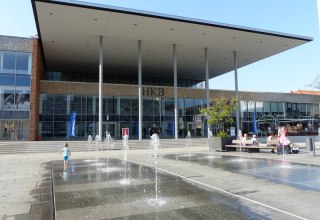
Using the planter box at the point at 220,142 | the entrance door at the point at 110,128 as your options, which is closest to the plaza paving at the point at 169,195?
the planter box at the point at 220,142

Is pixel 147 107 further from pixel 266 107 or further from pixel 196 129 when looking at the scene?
pixel 266 107

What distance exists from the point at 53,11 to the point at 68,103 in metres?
12.1

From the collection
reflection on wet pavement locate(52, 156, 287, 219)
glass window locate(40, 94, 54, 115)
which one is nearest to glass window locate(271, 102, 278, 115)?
glass window locate(40, 94, 54, 115)

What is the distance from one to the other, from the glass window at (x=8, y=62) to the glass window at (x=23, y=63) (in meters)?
0.45

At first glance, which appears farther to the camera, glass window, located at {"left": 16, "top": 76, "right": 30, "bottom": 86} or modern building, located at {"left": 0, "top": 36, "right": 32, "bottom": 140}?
glass window, located at {"left": 16, "top": 76, "right": 30, "bottom": 86}

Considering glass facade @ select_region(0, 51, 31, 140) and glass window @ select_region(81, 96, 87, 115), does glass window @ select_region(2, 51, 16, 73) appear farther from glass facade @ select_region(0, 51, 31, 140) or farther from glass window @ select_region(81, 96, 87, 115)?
glass window @ select_region(81, 96, 87, 115)

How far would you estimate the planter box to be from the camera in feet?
70.6

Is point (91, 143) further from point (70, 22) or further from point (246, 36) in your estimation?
point (246, 36)

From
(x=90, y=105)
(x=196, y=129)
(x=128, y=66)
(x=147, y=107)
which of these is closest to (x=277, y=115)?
(x=196, y=129)

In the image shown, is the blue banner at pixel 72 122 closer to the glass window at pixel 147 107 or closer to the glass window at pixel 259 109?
the glass window at pixel 147 107

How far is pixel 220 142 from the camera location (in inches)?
850

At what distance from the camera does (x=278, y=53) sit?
3656 cm

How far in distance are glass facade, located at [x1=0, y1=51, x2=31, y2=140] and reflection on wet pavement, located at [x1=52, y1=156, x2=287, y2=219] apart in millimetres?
21007

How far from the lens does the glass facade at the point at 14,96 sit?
2770 cm
